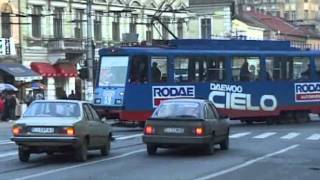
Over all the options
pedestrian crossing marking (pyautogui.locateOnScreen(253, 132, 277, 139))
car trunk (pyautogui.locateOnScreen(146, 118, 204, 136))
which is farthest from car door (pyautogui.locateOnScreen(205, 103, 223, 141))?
pedestrian crossing marking (pyautogui.locateOnScreen(253, 132, 277, 139))

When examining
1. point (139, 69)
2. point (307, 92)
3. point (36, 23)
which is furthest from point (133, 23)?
point (139, 69)

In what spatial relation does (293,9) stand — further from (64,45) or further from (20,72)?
(20,72)

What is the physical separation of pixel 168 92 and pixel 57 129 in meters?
15.0

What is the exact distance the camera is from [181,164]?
17.4 metres

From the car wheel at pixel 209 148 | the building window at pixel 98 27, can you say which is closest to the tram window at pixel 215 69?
the car wheel at pixel 209 148

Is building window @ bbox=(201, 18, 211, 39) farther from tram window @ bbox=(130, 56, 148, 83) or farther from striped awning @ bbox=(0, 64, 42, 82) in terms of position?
tram window @ bbox=(130, 56, 148, 83)

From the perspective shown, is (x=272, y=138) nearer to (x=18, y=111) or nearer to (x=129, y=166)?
(x=129, y=166)

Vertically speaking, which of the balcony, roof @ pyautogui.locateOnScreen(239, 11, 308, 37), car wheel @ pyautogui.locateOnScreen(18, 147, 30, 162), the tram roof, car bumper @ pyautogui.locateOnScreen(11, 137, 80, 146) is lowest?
car wheel @ pyautogui.locateOnScreen(18, 147, 30, 162)

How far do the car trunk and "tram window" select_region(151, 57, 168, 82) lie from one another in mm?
12149

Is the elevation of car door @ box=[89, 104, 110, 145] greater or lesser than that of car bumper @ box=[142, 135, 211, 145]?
greater

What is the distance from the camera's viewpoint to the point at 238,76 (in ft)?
114

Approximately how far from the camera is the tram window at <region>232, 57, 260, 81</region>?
34.5m

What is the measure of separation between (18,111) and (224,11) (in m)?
42.1

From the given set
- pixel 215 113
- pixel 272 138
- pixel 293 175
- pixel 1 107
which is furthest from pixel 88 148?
pixel 1 107
